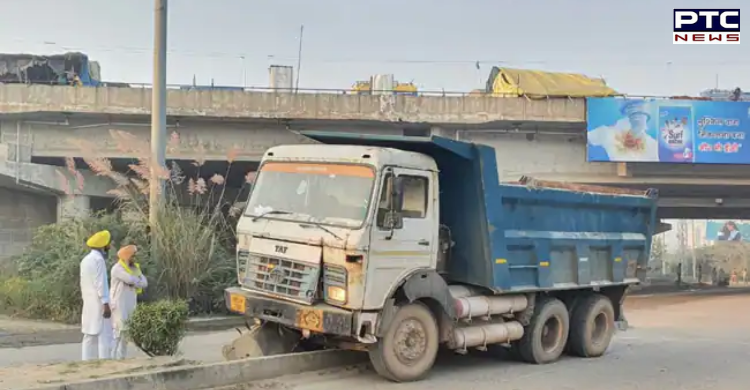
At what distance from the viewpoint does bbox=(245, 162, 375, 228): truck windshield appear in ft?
26.2

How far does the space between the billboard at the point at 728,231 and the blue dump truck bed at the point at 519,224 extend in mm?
83889

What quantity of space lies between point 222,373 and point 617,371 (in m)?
5.52

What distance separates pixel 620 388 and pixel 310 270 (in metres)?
3.95

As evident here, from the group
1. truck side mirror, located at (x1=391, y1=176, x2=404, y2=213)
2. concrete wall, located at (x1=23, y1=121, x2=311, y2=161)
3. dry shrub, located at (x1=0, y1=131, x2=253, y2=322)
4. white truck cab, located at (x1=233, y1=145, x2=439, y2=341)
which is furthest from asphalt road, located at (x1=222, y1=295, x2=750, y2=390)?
concrete wall, located at (x1=23, y1=121, x2=311, y2=161)

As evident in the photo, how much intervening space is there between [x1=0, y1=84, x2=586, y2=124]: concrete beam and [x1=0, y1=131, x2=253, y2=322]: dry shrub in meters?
8.91

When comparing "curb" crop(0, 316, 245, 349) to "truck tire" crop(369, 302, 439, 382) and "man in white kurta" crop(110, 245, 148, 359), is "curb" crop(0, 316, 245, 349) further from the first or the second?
"truck tire" crop(369, 302, 439, 382)

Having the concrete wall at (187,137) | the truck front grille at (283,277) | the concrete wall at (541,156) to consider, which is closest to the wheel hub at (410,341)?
the truck front grille at (283,277)

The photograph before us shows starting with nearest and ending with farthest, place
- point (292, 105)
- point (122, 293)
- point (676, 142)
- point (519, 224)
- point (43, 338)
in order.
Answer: point (122, 293), point (519, 224), point (43, 338), point (292, 105), point (676, 142)

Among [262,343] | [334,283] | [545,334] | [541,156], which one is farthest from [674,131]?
[334,283]

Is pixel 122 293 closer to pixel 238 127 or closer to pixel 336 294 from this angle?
pixel 336 294

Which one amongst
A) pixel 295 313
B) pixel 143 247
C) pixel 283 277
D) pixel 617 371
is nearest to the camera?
→ pixel 295 313

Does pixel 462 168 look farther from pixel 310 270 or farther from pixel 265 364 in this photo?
pixel 265 364

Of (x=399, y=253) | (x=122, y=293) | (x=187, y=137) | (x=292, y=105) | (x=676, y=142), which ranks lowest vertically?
(x=122, y=293)

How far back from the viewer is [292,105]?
76.3ft
